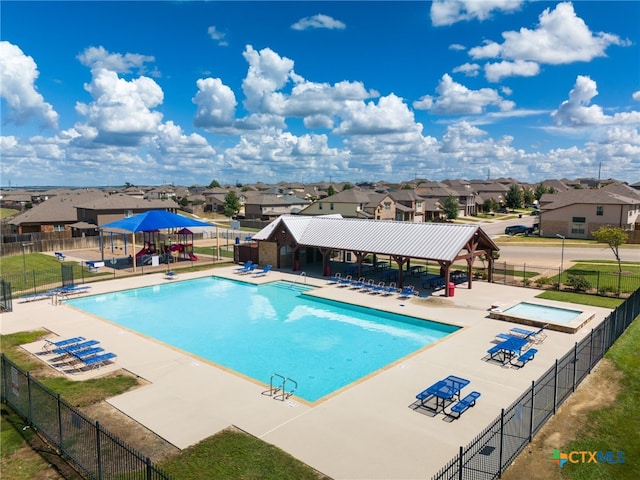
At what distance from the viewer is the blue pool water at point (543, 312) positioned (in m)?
24.6

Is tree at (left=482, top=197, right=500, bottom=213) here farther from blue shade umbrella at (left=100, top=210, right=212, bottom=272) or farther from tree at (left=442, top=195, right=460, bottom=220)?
blue shade umbrella at (left=100, top=210, right=212, bottom=272)

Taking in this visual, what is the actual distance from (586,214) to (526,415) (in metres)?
60.4

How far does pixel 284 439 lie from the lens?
1242cm

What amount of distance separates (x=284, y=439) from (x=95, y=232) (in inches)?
2164

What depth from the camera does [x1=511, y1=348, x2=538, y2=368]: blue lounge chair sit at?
1785cm

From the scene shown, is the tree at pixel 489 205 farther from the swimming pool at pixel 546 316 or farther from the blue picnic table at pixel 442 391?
the blue picnic table at pixel 442 391

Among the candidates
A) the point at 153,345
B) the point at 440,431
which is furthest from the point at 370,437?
the point at 153,345

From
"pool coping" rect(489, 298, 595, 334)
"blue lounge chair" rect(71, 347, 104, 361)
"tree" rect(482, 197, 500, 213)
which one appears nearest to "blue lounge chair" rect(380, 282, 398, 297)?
"pool coping" rect(489, 298, 595, 334)

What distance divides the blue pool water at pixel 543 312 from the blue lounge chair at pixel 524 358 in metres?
5.76

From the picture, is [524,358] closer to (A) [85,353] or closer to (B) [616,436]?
(B) [616,436]

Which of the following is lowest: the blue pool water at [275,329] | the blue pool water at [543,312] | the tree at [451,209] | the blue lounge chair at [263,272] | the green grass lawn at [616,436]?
the blue pool water at [275,329]

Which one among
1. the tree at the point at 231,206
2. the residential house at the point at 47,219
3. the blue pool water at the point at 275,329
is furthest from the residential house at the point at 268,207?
the blue pool water at the point at 275,329

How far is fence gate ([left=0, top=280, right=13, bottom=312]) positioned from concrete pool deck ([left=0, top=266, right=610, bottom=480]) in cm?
346

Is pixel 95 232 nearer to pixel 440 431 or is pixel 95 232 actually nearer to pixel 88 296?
pixel 88 296
